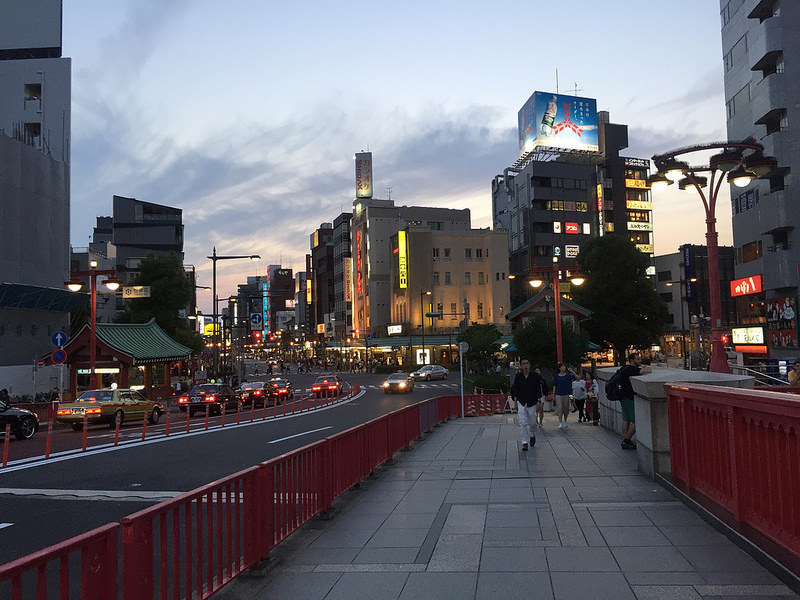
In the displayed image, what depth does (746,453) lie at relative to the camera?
609 cm

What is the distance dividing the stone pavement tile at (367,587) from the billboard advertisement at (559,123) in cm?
10041

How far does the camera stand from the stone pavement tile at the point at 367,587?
5.78 m

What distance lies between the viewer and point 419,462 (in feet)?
45.5

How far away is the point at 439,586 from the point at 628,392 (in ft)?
25.1

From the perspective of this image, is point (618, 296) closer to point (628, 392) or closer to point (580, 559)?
point (628, 392)

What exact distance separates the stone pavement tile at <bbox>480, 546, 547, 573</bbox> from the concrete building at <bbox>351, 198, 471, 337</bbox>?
305 feet

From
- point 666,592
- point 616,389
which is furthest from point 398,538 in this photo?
point 616,389

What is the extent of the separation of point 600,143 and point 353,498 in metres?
108

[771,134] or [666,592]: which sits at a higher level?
[771,134]

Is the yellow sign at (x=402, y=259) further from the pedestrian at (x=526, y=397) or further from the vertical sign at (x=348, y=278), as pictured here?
the pedestrian at (x=526, y=397)

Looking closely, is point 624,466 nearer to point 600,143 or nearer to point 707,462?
point 707,462

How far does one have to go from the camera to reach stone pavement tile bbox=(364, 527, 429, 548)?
24.3ft

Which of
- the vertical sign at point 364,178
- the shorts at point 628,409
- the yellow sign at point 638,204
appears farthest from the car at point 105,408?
the vertical sign at point 364,178

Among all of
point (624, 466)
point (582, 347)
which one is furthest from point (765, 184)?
point (624, 466)
